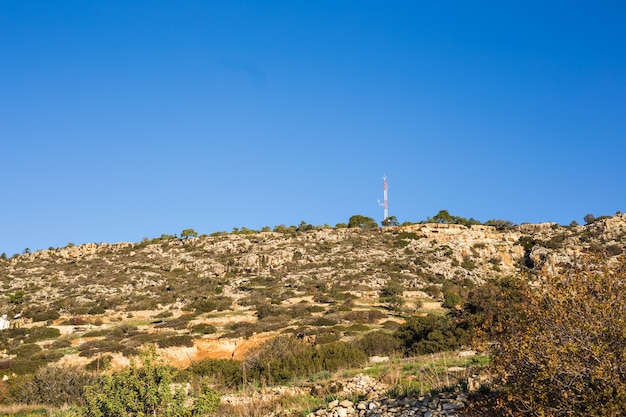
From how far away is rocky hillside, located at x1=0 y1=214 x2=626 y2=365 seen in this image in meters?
33.4

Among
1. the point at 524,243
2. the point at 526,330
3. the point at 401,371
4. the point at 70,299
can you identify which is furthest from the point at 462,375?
the point at 524,243

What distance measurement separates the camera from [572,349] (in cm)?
639

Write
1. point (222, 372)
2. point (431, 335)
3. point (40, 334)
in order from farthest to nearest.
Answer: point (40, 334) < point (431, 335) < point (222, 372)

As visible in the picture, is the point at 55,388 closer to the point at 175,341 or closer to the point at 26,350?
the point at 175,341

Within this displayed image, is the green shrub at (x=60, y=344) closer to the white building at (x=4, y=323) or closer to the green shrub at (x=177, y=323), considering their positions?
the green shrub at (x=177, y=323)

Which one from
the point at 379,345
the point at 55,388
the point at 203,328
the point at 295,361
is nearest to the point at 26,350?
the point at 203,328

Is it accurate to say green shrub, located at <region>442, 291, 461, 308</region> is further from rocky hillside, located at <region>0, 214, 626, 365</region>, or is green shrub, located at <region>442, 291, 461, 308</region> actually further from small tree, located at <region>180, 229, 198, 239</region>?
small tree, located at <region>180, 229, 198, 239</region>

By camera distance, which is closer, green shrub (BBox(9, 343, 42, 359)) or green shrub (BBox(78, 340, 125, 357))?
green shrub (BBox(78, 340, 125, 357))

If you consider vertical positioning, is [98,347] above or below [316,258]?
below

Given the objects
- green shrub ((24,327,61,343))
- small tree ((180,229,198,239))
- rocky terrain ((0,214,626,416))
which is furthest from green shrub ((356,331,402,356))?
small tree ((180,229,198,239))

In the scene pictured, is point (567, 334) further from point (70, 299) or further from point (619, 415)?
point (70, 299)

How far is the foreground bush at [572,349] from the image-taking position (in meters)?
6.39

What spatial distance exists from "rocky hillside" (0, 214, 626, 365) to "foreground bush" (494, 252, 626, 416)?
61.7 feet

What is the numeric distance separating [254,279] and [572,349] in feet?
162
